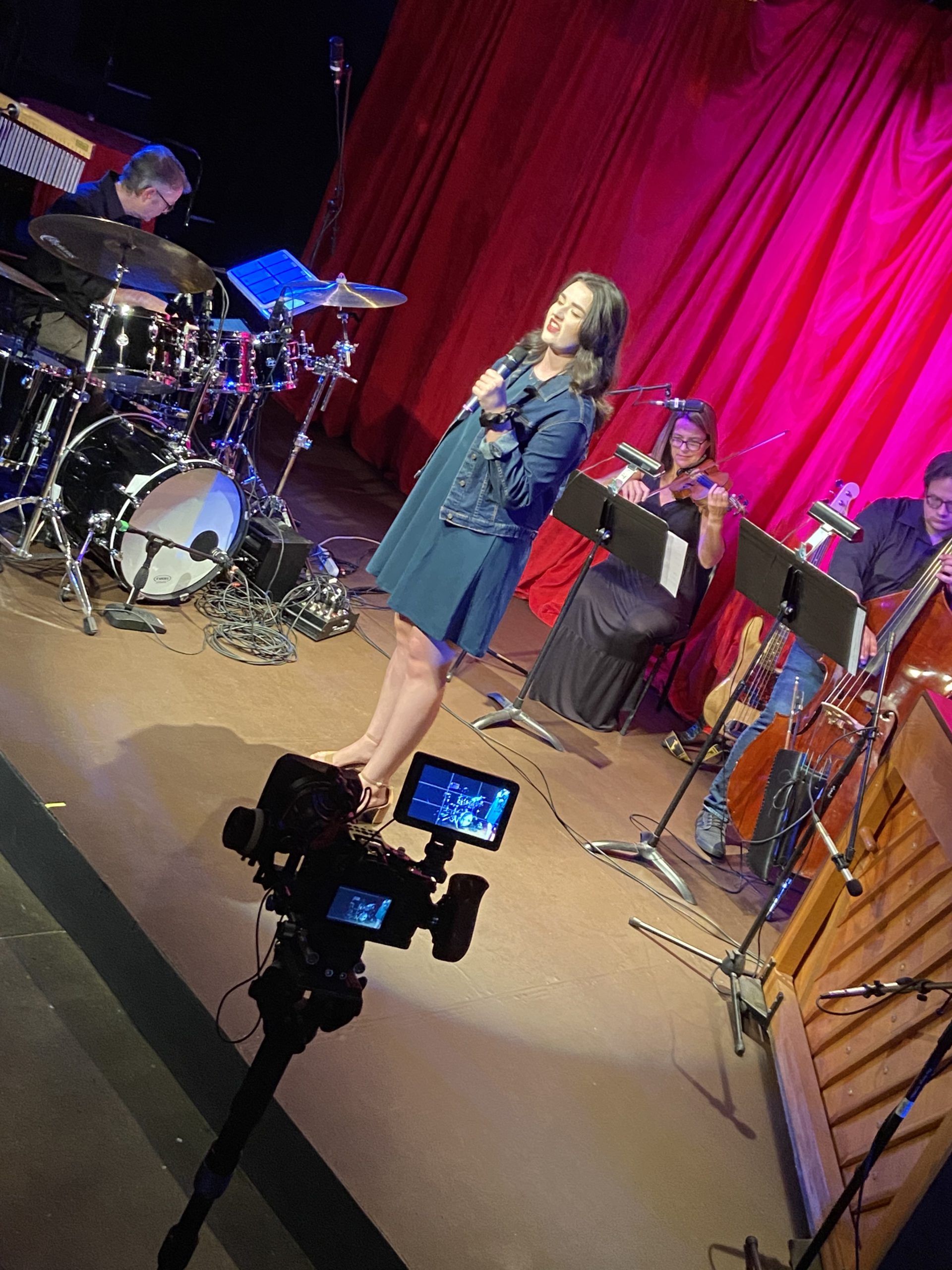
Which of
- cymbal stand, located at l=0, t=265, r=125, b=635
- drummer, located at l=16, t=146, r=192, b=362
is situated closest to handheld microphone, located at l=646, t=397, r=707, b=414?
drummer, located at l=16, t=146, r=192, b=362

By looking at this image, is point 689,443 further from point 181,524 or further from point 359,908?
point 359,908

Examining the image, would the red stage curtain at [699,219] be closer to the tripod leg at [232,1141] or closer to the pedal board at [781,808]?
the pedal board at [781,808]

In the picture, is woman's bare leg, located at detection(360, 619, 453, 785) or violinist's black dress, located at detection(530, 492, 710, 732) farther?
violinist's black dress, located at detection(530, 492, 710, 732)

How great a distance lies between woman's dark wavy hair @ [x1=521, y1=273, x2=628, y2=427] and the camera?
291 centimetres

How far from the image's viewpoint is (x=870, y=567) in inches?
174

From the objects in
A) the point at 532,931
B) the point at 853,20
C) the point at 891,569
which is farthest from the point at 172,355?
the point at 853,20

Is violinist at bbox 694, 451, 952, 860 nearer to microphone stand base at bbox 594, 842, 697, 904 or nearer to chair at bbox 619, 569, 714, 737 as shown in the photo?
microphone stand base at bbox 594, 842, 697, 904

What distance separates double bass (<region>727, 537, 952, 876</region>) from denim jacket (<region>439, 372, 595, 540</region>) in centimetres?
114

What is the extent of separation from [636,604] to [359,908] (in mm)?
3432

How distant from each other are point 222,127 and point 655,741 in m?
4.96

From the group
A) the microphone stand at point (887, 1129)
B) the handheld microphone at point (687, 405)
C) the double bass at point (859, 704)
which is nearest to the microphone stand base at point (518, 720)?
the double bass at point (859, 704)

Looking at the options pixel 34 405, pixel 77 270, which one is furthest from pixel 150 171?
pixel 34 405

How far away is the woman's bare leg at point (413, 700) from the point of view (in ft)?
10.0

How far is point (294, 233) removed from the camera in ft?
25.7
